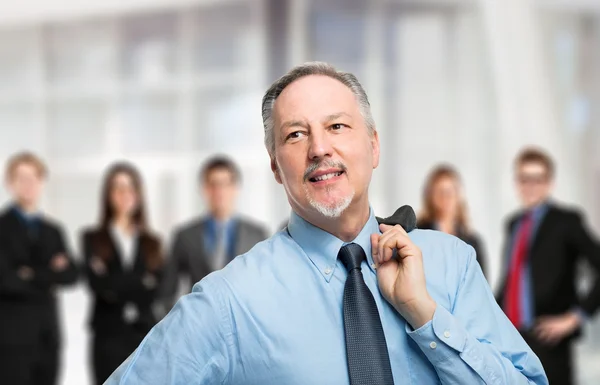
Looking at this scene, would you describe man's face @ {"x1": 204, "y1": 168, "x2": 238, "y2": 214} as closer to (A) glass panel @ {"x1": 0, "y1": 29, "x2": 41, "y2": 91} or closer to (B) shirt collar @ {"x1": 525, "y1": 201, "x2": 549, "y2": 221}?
(B) shirt collar @ {"x1": 525, "y1": 201, "x2": 549, "y2": 221}

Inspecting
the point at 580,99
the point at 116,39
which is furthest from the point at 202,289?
the point at 116,39

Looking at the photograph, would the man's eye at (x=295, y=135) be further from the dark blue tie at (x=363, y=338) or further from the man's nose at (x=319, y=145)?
the dark blue tie at (x=363, y=338)

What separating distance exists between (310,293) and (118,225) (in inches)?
138

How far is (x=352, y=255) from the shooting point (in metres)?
1.56

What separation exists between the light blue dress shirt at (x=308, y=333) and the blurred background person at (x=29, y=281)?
3.46 m

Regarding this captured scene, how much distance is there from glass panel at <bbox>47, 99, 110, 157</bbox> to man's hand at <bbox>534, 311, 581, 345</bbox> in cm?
558

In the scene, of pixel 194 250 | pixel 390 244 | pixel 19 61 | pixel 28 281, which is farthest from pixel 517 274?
pixel 19 61

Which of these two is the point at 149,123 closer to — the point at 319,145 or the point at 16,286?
the point at 16,286

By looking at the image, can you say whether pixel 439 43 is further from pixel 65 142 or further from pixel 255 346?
pixel 255 346

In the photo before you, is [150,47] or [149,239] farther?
[150,47]

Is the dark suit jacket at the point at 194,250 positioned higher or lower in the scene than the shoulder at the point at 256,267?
lower

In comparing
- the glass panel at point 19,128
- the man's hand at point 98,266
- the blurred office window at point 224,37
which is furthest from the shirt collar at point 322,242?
the glass panel at point 19,128

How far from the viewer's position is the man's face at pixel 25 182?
4.76 metres

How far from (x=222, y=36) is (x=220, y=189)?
13.4 ft
